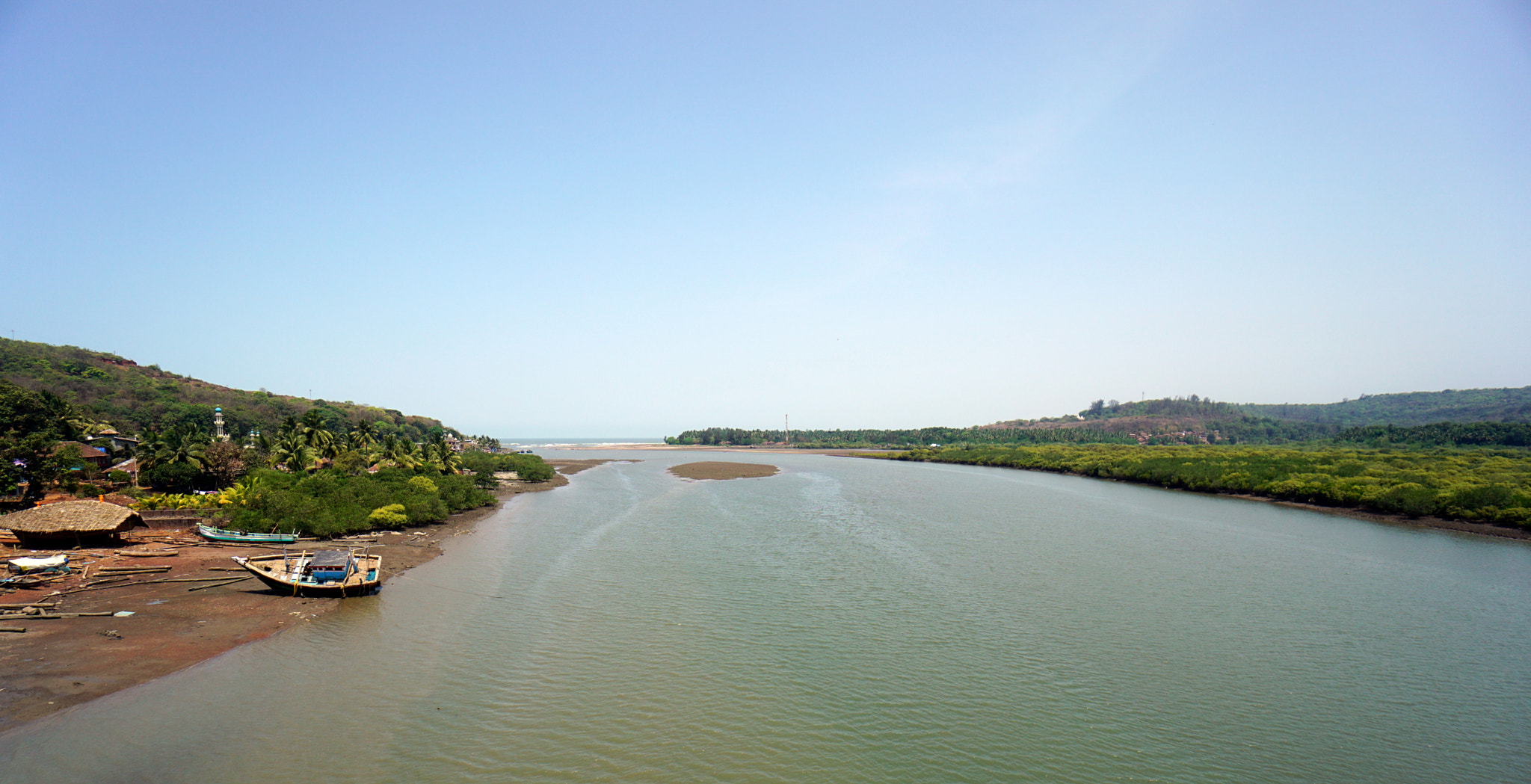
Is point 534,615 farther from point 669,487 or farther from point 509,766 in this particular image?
point 669,487

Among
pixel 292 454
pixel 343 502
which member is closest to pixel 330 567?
pixel 343 502

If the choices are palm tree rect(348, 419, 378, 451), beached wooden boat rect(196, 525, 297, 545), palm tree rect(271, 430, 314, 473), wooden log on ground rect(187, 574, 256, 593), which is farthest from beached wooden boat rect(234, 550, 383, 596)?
palm tree rect(348, 419, 378, 451)

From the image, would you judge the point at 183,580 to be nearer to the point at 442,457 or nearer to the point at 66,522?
the point at 66,522

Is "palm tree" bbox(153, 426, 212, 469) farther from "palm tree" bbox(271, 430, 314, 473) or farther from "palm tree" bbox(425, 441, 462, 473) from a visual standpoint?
"palm tree" bbox(425, 441, 462, 473)

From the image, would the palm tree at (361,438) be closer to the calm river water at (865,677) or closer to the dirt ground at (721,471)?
the dirt ground at (721,471)

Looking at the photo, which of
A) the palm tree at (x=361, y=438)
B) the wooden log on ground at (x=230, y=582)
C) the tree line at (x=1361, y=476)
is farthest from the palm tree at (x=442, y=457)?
the tree line at (x=1361, y=476)

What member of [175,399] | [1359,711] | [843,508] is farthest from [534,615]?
[175,399]

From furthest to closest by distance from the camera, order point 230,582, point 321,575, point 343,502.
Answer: point 343,502 < point 230,582 < point 321,575
